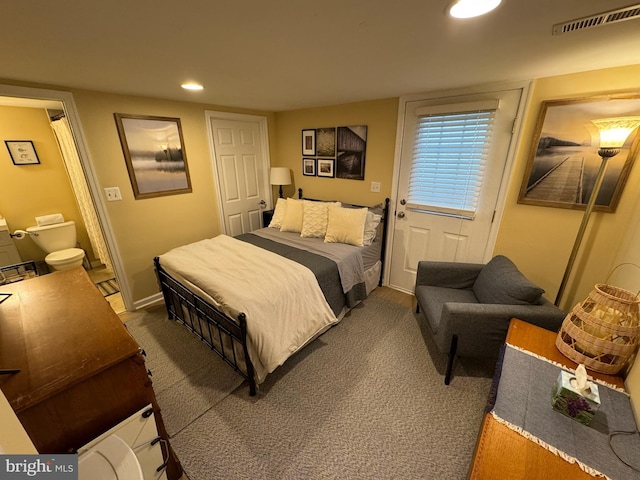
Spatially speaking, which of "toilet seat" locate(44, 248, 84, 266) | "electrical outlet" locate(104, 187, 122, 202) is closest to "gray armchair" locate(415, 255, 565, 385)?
"electrical outlet" locate(104, 187, 122, 202)

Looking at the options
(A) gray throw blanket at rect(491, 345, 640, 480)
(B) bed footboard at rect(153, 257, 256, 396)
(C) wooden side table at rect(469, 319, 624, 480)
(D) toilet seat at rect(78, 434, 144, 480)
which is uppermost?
(D) toilet seat at rect(78, 434, 144, 480)

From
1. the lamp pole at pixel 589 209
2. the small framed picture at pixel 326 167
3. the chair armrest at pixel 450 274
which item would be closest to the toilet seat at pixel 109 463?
the chair armrest at pixel 450 274

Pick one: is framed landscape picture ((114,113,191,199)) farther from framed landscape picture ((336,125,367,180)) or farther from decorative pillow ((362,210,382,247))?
decorative pillow ((362,210,382,247))

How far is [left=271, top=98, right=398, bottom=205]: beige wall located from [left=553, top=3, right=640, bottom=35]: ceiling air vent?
161 centimetres

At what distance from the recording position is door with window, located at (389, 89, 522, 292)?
2160 millimetres

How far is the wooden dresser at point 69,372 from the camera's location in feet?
2.72

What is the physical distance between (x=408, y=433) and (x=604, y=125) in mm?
2225

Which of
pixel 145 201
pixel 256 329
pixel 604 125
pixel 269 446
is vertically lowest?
pixel 269 446

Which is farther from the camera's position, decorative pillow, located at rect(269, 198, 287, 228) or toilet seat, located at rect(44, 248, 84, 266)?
decorative pillow, located at rect(269, 198, 287, 228)

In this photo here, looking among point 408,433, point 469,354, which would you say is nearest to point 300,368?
point 408,433

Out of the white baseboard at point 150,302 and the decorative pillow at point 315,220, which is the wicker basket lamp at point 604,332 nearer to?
the decorative pillow at point 315,220

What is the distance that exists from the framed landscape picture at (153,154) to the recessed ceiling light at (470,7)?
2.78 m

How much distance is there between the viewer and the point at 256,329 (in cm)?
163

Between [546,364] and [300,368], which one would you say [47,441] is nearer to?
[300,368]
